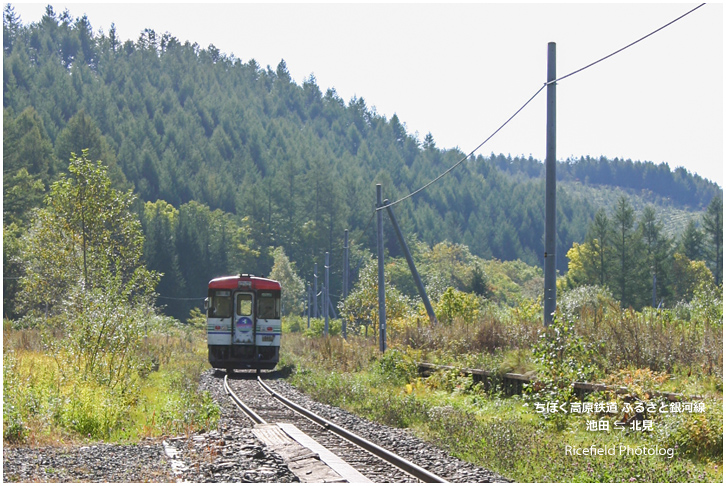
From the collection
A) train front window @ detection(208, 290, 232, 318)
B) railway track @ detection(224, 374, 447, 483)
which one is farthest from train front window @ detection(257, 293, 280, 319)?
railway track @ detection(224, 374, 447, 483)

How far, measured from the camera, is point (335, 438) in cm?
1030

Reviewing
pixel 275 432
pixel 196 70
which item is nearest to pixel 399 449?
pixel 275 432

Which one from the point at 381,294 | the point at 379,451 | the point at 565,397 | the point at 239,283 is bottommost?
the point at 379,451

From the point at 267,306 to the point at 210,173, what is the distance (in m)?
112

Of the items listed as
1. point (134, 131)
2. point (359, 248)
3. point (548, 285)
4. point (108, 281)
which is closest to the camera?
point (548, 285)

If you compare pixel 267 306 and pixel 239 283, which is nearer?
pixel 239 283

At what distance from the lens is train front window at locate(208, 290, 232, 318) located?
21.5 meters

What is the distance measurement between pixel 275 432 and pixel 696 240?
85.5 meters

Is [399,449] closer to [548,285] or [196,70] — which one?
[548,285]

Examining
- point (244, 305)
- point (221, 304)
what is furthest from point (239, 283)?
point (221, 304)

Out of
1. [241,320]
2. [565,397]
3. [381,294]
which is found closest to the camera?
[565,397]

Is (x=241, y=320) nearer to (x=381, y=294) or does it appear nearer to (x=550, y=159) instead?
(x=381, y=294)

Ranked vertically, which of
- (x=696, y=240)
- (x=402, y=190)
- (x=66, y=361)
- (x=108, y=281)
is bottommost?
(x=66, y=361)

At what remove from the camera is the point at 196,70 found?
19625 cm
